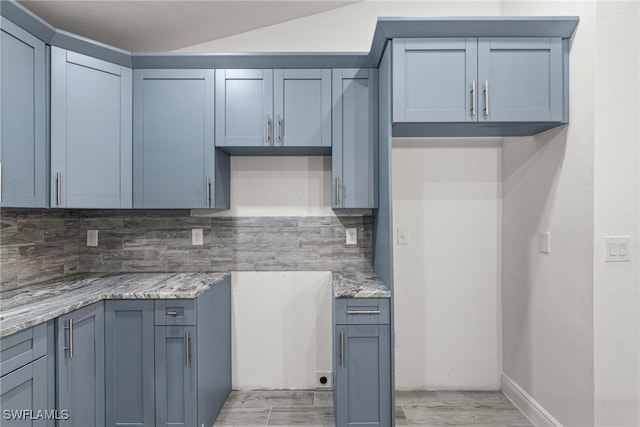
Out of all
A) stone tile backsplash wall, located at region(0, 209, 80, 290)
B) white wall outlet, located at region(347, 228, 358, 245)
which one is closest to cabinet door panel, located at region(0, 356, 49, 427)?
stone tile backsplash wall, located at region(0, 209, 80, 290)

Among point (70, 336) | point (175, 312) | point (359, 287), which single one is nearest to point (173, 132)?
point (175, 312)

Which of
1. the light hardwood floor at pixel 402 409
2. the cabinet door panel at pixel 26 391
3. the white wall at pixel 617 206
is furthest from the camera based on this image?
the light hardwood floor at pixel 402 409

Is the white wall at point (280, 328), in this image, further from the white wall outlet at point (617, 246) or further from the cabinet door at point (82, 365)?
the white wall outlet at point (617, 246)

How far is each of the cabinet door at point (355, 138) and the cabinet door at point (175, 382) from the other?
1.26 metres

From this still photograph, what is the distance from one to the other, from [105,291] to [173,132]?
1.07 m

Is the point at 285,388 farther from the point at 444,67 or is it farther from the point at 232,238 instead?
the point at 444,67

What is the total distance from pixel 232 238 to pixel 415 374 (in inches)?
68.2

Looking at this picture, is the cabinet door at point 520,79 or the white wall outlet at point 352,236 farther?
the white wall outlet at point 352,236

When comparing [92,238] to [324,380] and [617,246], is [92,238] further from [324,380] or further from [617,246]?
[617,246]

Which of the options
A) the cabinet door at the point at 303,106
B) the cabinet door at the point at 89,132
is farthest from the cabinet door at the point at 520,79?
the cabinet door at the point at 89,132

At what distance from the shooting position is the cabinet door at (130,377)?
203 cm

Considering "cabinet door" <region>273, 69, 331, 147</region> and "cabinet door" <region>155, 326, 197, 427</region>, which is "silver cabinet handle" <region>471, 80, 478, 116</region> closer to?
"cabinet door" <region>273, 69, 331, 147</region>

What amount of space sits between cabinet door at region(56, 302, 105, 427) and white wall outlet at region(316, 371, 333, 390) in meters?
1.41

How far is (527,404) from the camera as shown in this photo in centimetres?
238
